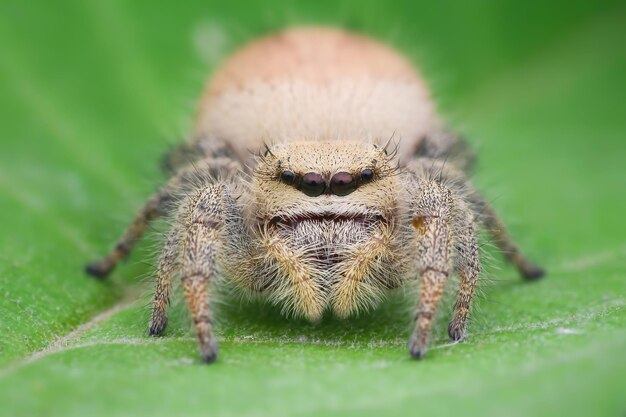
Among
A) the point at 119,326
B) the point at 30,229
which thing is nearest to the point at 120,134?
the point at 30,229

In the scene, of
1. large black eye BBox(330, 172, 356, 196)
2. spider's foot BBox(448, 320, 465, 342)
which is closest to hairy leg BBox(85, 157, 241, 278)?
large black eye BBox(330, 172, 356, 196)

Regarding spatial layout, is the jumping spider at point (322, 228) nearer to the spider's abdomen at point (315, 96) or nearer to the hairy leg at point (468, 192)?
the hairy leg at point (468, 192)

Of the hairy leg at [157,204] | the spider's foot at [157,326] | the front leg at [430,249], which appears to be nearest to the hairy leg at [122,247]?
the hairy leg at [157,204]

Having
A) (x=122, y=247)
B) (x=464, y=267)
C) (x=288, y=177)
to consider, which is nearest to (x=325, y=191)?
(x=288, y=177)

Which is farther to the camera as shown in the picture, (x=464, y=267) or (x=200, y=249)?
(x=464, y=267)

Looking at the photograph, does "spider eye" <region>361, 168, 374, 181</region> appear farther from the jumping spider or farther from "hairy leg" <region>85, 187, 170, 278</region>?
"hairy leg" <region>85, 187, 170, 278</region>

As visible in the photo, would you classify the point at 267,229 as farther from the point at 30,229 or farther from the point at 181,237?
the point at 30,229

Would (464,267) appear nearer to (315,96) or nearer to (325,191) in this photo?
(325,191)
